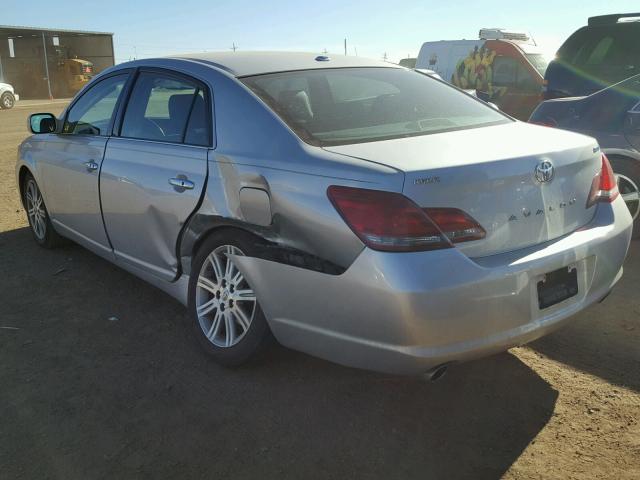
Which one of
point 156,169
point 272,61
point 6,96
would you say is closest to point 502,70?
point 272,61

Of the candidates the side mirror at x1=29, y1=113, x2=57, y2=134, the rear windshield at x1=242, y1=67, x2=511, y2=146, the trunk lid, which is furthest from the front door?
the trunk lid

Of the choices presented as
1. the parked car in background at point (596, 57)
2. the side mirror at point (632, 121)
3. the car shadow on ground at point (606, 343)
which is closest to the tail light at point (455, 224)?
the car shadow on ground at point (606, 343)

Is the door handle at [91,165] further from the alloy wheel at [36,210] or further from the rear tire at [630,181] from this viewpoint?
the rear tire at [630,181]

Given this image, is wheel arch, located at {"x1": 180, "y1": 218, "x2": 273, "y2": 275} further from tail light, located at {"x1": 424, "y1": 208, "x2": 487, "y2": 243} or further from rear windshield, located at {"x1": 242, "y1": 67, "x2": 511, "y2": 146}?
tail light, located at {"x1": 424, "y1": 208, "x2": 487, "y2": 243}

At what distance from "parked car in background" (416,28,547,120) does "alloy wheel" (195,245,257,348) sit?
8.34 meters

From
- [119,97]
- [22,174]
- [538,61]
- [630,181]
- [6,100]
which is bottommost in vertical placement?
[630,181]

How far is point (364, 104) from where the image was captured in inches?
135

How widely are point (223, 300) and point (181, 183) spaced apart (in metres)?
0.68

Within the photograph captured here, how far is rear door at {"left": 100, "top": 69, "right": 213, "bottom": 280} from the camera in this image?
3480 mm

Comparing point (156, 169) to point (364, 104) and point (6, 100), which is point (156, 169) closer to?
point (364, 104)

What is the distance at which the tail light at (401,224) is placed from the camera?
2475 millimetres

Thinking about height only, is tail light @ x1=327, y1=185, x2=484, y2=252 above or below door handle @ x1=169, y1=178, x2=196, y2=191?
below

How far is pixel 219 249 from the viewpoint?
10.9ft

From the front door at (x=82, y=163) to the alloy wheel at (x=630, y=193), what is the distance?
157 inches
